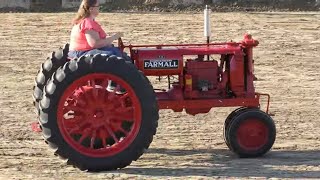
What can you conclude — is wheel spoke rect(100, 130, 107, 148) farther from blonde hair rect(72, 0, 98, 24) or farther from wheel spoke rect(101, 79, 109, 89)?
blonde hair rect(72, 0, 98, 24)

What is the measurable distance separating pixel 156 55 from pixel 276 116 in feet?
10.6

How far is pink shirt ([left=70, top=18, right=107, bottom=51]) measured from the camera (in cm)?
851

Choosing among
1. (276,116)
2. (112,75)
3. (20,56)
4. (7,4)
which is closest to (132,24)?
(20,56)

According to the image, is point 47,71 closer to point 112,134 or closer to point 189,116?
point 112,134

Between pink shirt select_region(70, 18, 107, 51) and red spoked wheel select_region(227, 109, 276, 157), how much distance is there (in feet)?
5.68

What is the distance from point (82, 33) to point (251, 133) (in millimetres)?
2098

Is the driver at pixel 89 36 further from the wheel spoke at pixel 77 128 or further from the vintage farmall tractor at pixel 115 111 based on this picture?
the wheel spoke at pixel 77 128

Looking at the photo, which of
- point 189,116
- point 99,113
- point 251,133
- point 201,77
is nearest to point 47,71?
point 99,113

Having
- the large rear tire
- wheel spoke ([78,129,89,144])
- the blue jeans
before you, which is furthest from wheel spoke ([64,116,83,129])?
the large rear tire

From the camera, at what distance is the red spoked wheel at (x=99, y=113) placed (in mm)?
8102

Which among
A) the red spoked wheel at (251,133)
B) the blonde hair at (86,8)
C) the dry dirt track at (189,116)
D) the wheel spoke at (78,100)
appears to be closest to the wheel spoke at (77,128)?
the wheel spoke at (78,100)

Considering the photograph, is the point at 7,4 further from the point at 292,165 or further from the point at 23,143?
the point at 292,165

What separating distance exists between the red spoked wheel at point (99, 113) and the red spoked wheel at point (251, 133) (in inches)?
42.4

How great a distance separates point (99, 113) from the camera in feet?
27.1
